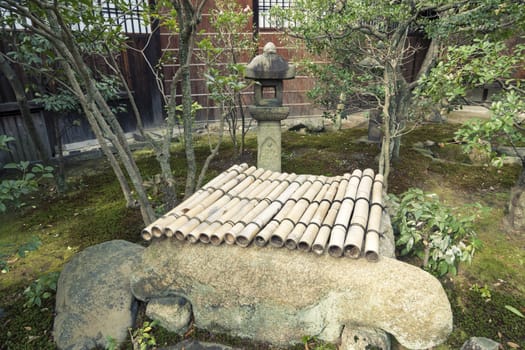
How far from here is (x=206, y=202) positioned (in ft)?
13.2

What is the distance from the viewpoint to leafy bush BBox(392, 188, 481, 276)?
3.96m

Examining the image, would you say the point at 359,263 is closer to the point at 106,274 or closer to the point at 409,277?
the point at 409,277

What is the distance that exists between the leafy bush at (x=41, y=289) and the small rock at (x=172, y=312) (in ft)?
4.94

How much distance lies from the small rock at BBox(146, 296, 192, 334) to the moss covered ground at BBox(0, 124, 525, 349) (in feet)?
0.38

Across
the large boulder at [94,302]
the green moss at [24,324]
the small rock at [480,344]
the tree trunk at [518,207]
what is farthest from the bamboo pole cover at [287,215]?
the tree trunk at [518,207]

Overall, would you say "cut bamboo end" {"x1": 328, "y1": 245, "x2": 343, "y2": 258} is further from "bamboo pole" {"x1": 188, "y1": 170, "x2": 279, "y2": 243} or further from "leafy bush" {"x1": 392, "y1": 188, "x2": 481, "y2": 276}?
"leafy bush" {"x1": 392, "y1": 188, "x2": 481, "y2": 276}

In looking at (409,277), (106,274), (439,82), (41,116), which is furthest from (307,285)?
(41,116)

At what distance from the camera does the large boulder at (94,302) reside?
3.57 metres

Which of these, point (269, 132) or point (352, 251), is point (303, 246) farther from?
point (269, 132)

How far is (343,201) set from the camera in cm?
391

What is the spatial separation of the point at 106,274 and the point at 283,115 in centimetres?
414

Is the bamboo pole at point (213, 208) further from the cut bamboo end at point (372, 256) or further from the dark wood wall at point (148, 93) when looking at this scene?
the dark wood wall at point (148, 93)

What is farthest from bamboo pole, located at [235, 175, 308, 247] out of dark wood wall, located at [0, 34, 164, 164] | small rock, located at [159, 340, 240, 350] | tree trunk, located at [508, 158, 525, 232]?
dark wood wall, located at [0, 34, 164, 164]

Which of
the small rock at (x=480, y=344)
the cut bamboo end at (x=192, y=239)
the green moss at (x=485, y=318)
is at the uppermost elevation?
the cut bamboo end at (x=192, y=239)
